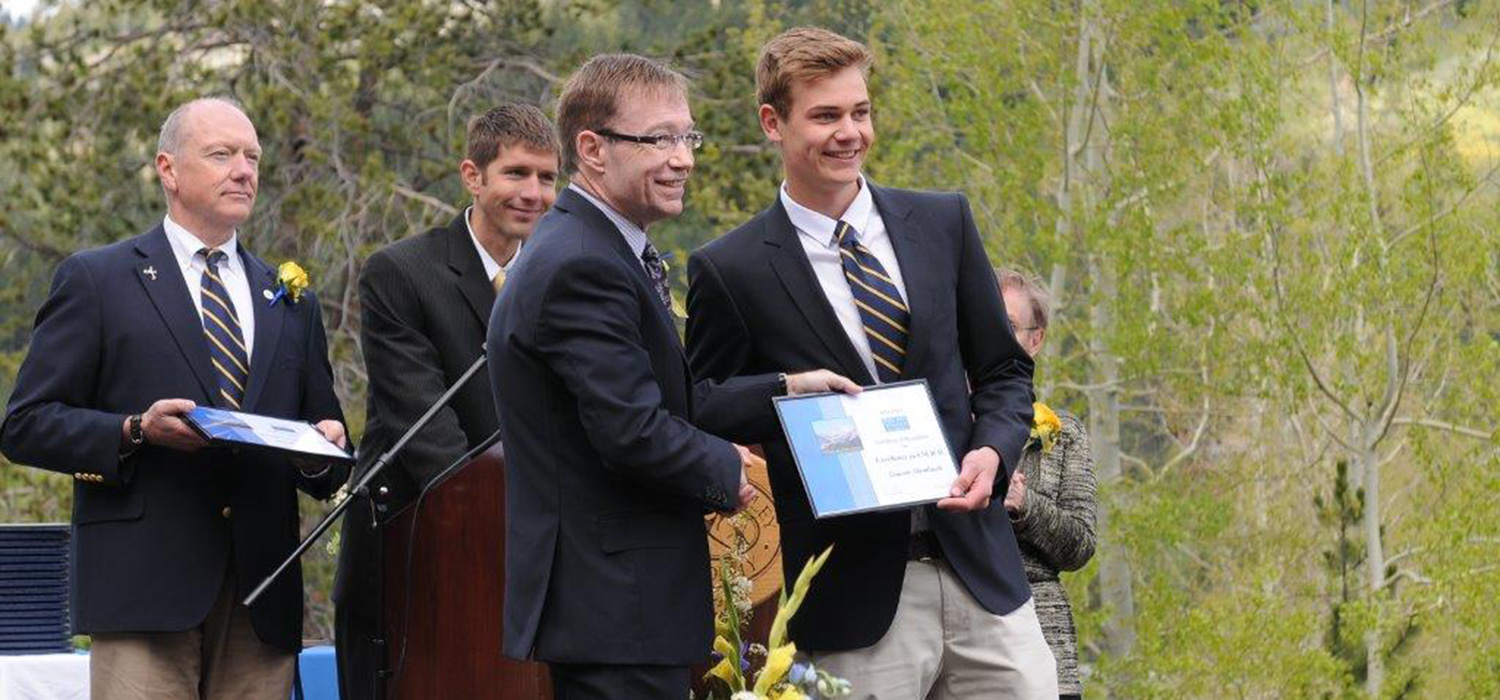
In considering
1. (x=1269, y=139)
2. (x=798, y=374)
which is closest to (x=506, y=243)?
(x=798, y=374)

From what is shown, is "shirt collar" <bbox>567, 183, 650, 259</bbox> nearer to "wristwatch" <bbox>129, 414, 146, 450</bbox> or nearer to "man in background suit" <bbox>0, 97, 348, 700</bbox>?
"man in background suit" <bbox>0, 97, 348, 700</bbox>

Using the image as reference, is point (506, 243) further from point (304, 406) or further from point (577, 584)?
point (577, 584)

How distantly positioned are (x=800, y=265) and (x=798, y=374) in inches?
10.9

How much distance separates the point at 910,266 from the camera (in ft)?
16.0

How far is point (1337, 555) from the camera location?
14773mm

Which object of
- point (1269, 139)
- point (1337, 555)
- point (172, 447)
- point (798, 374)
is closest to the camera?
point (798, 374)

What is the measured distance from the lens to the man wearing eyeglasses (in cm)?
424

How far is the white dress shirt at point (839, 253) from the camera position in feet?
16.0

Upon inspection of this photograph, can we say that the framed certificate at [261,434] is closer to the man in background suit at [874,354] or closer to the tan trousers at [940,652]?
the man in background suit at [874,354]

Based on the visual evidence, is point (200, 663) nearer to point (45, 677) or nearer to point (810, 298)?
point (45, 677)

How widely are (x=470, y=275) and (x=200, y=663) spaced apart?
1.20 meters

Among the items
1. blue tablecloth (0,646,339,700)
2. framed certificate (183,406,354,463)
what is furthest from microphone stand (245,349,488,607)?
blue tablecloth (0,646,339,700)

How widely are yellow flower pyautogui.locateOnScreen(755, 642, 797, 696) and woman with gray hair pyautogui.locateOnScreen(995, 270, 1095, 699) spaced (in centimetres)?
127

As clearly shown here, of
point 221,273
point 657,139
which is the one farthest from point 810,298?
point 221,273
